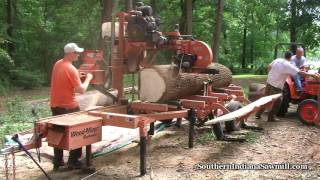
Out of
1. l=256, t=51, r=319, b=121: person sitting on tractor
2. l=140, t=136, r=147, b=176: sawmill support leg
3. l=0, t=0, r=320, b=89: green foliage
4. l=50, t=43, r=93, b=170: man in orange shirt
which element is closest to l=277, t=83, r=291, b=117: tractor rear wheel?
l=256, t=51, r=319, b=121: person sitting on tractor

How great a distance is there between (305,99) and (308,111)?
68 centimetres

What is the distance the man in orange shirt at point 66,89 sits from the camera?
6867 mm

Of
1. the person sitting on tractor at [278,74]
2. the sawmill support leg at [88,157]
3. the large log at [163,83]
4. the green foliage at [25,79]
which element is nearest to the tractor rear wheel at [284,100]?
the person sitting on tractor at [278,74]

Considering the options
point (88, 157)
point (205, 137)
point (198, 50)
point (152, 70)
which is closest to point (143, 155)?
point (88, 157)

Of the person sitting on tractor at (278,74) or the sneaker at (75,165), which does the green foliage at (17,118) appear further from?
the person sitting on tractor at (278,74)

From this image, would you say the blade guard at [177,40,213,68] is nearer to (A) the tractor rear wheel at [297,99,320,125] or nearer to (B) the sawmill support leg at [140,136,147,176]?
(B) the sawmill support leg at [140,136,147,176]

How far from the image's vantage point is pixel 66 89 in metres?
6.96

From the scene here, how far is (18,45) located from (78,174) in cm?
2208

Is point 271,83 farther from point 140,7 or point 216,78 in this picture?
point 140,7

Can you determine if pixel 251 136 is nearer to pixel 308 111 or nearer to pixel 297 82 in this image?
pixel 308 111

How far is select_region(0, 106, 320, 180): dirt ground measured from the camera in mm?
6629

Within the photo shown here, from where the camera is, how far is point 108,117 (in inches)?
Result: 258

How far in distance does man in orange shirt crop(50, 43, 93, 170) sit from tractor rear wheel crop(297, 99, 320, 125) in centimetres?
555

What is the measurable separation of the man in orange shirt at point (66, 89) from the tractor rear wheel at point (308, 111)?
555cm
